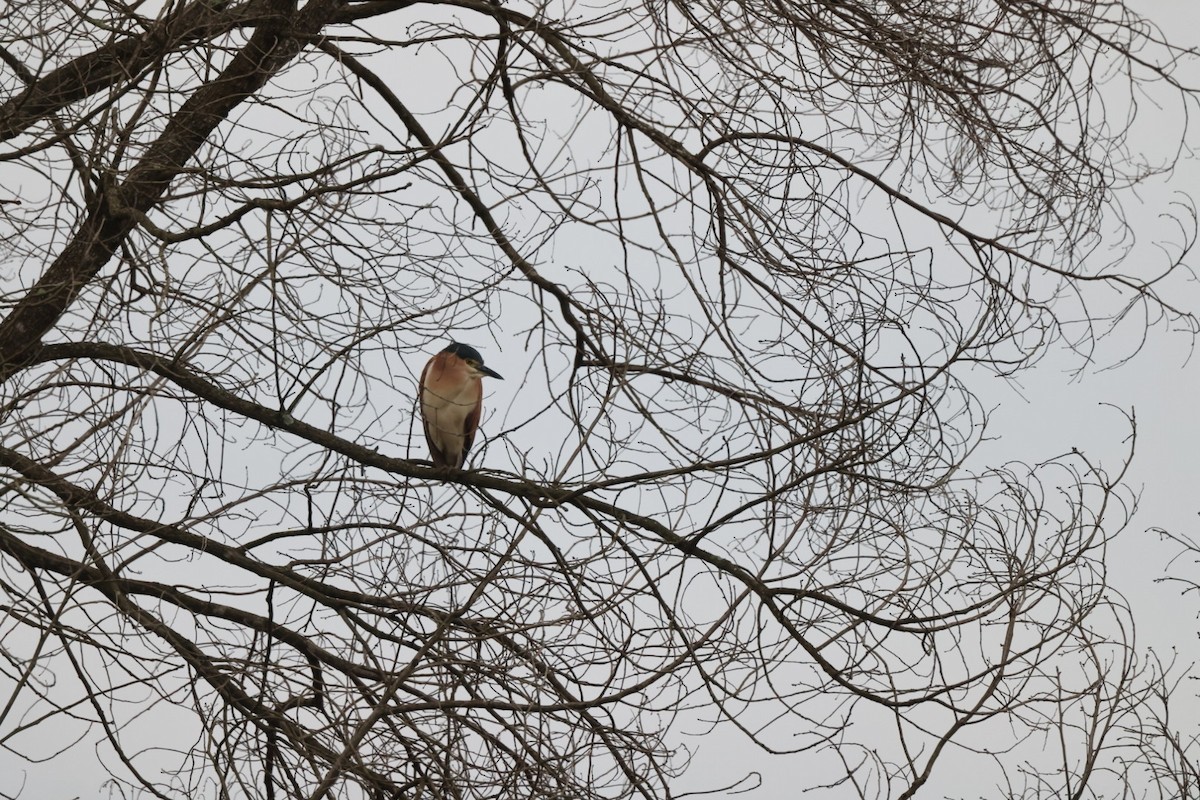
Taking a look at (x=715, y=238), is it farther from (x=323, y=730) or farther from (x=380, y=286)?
(x=323, y=730)

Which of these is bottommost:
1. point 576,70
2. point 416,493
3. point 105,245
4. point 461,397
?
point 416,493

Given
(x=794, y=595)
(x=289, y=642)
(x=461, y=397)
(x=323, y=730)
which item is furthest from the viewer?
(x=461, y=397)

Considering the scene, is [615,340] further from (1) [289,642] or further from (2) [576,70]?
(1) [289,642]

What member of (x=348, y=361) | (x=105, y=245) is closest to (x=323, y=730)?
(x=348, y=361)

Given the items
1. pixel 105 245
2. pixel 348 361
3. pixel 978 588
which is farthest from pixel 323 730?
pixel 978 588

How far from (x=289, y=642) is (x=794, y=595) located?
1878mm

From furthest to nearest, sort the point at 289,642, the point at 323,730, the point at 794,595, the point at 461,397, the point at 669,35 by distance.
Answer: the point at 461,397
the point at 289,642
the point at 794,595
the point at 669,35
the point at 323,730

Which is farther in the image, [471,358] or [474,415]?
[474,415]

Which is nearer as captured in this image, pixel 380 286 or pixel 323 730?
pixel 323 730

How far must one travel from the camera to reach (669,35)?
4.01 metres

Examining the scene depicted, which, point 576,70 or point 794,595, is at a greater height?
point 576,70

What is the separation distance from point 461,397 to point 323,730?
2.65m

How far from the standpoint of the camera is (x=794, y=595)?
4309mm

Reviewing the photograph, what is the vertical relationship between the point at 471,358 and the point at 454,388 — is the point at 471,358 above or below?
above
